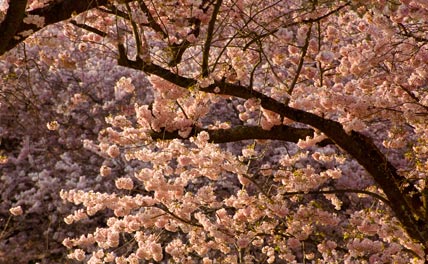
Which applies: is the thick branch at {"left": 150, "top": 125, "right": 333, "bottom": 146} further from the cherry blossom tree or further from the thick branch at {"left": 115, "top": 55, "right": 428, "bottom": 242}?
the thick branch at {"left": 115, "top": 55, "right": 428, "bottom": 242}

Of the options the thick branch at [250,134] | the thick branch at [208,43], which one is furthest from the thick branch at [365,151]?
the thick branch at [250,134]

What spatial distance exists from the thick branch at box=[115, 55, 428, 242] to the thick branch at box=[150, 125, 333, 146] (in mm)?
365

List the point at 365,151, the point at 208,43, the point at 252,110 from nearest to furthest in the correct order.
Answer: the point at 208,43, the point at 365,151, the point at 252,110

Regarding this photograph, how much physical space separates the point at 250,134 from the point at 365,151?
99 cm

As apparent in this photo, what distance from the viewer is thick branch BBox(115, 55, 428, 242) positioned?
560cm

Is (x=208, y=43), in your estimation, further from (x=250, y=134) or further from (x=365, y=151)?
(x=365, y=151)

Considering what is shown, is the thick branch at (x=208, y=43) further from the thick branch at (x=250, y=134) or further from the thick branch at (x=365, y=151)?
the thick branch at (x=250, y=134)

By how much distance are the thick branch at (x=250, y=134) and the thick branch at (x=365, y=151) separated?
365 mm

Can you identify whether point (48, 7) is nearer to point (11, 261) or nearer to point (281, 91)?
point (281, 91)

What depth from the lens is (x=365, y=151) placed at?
6086 millimetres

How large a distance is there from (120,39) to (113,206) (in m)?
2.87

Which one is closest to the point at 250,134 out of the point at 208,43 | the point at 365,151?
the point at 365,151

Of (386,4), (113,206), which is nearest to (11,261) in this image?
(113,206)

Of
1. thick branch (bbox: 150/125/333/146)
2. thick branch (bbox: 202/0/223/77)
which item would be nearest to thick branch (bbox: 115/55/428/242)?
thick branch (bbox: 202/0/223/77)
